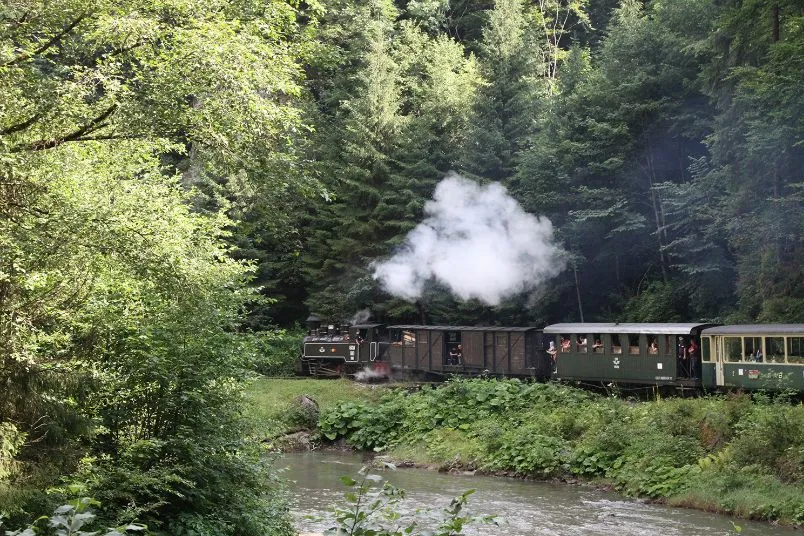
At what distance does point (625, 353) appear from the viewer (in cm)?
2638

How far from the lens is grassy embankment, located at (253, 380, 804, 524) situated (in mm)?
18594

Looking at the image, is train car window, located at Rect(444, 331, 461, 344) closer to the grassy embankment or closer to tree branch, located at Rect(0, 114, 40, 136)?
the grassy embankment

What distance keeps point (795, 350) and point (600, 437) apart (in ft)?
16.8

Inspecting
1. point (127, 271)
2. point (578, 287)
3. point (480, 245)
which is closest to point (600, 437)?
point (127, 271)

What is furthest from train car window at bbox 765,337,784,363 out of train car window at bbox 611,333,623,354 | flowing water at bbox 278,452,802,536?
flowing water at bbox 278,452,802,536

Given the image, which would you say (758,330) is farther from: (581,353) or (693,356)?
(581,353)

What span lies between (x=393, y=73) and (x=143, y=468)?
3557 centimetres

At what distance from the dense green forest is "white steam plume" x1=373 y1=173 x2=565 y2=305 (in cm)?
13

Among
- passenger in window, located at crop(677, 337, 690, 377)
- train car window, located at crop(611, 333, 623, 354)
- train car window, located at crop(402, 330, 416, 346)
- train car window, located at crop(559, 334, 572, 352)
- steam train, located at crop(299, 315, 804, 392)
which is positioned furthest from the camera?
train car window, located at crop(402, 330, 416, 346)

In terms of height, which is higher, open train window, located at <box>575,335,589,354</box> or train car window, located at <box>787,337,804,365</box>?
open train window, located at <box>575,335,589,354</box>

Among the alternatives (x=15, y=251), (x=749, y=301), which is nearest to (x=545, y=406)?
(x=749, y=301)

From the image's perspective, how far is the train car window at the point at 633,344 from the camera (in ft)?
85.6

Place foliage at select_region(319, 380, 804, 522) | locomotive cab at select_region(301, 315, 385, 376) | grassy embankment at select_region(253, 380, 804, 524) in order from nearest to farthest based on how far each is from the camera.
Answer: grassy embankment at select_region(253, 380, 804, 524) → foliage at select_region(319, 380, 804, 522) → locomotive cab at select_region(301, 315, 385, 376)

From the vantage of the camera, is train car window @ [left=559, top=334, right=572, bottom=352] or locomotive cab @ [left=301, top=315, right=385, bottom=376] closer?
train car window @ [left=559, top=334, right=572, bottom=352]
